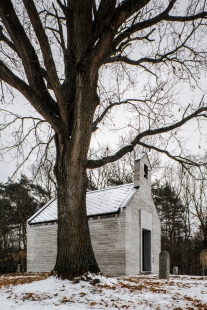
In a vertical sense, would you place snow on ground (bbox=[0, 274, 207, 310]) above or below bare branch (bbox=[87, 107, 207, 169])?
below

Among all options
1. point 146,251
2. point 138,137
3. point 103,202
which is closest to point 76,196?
point 138,137

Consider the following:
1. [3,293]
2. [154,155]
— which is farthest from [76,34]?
[154,155]

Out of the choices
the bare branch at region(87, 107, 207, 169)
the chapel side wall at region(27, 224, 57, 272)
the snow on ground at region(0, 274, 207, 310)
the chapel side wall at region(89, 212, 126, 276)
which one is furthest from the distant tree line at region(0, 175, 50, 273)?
the snow on ground at region(0, 274, 207, 310)

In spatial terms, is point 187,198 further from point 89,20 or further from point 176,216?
point 89,20

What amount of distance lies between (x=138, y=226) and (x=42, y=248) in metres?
6.48

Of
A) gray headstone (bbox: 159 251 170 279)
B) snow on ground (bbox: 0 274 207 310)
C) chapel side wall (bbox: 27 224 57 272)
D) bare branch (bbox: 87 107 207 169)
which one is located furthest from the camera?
chapel side wall (bbox: 27 224 57 272)

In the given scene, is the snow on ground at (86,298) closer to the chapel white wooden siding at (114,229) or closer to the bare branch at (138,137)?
the bare branch at (138,137)

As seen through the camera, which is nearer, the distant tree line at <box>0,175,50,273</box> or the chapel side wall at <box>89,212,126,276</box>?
the chapel side wall at <box>89,212,126,276</box>

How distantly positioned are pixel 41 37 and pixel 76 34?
3.54ft

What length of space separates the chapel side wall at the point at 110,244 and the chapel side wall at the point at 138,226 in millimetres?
312

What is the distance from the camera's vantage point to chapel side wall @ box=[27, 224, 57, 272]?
1784cm

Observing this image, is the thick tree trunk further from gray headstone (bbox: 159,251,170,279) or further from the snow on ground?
gray headstone (bbox: 159,251,170,279)

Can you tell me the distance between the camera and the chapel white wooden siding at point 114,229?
14.8 metres

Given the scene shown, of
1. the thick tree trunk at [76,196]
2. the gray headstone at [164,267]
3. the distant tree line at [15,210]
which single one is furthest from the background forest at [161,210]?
the thick tree trunk at [76,196]
